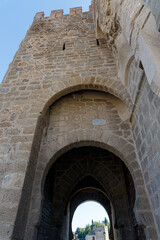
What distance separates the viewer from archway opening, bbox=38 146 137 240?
461cm

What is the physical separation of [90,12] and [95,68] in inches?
146

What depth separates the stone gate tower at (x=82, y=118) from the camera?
2.33 meters

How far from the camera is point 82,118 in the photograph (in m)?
3.78

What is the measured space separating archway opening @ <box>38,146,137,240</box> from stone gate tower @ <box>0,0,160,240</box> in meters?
0.03

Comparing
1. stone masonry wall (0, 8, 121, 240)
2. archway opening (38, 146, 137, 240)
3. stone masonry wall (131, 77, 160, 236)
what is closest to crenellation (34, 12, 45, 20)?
stone masonry wall (0, 8, 121, 240)

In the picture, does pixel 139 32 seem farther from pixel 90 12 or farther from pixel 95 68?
pixel 90 12

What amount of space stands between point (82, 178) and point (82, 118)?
8.50 ft

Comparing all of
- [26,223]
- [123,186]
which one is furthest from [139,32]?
[123,186]

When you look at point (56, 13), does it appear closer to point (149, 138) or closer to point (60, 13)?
point (60, 13)

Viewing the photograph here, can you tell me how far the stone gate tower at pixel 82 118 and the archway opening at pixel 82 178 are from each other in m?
0.03

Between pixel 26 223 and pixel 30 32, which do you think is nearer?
pixel 26 223

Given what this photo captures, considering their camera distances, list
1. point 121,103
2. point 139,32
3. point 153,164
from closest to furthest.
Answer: point 139,32, point 153,164, point 121,103

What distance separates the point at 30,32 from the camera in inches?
230

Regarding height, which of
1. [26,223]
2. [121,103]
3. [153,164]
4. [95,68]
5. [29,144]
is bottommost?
[26,223]
